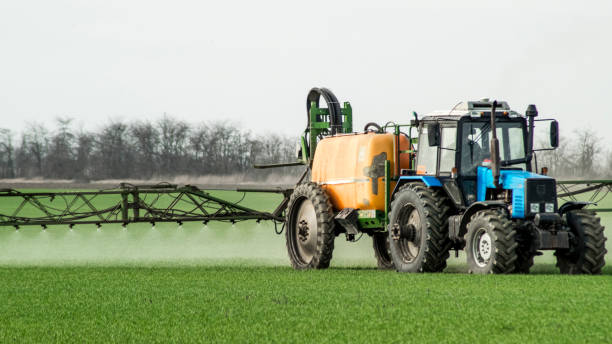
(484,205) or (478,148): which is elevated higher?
(478,148)

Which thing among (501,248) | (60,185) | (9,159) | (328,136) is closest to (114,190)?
(328,136)

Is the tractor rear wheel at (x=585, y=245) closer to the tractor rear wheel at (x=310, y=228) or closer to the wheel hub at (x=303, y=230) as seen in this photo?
the tractor rear wheel at (x=310, y=228)

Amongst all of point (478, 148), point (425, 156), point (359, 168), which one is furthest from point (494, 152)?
point (359, 168)

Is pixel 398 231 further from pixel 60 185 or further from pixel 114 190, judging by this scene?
pixel 60 185

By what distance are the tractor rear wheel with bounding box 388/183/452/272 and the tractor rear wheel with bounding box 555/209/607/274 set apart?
6.43 feet

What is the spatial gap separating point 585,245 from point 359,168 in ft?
15.3

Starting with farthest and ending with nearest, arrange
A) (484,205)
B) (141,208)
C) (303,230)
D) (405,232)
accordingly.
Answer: (141,208) → (303,230) → (405,232) → (484,205)

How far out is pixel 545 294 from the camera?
36.8 feet

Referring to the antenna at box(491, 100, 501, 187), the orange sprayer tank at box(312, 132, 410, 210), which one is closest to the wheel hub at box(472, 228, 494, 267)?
the antenna at box(491, 100, 501, 187)

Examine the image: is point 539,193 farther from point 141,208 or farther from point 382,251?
point 141,208

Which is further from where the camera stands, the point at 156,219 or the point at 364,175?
the point at 156,219

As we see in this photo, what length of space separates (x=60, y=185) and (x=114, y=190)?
32218 mm

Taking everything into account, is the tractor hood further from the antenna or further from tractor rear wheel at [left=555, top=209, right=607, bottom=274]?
tractor rear wheel at [left=555, top=209, right=607, bottom=274]

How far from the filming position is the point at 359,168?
17000mm
